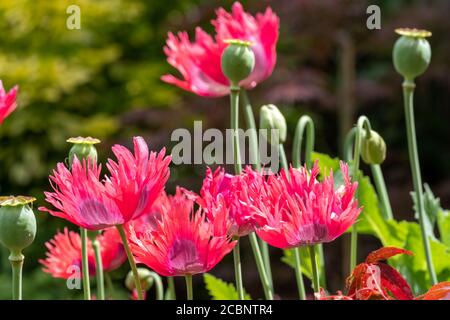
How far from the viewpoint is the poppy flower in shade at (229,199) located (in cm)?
54

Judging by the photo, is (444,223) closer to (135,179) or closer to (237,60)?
(237,60)

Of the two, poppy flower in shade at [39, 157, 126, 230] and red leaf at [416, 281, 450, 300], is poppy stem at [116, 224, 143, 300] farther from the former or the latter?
red leaf at [416, 281, 450, 300]

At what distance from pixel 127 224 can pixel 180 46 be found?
0.27m

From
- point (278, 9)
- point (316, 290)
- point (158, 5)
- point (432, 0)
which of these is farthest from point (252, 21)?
point (158, 5)

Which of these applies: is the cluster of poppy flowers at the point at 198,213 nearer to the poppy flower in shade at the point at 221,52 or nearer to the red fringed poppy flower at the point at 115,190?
the red fringed poppy flower at the point at 115,190

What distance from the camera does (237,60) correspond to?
66 cm

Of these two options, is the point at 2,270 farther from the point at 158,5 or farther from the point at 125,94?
the point at 158,5

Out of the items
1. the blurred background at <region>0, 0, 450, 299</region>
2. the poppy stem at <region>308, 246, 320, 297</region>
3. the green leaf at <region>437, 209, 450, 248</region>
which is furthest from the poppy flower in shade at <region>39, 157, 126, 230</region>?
the blurred background at <region>0, 0, 450, 299</region>

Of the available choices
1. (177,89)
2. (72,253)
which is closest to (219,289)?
(72,253)

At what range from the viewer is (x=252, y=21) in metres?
0.79

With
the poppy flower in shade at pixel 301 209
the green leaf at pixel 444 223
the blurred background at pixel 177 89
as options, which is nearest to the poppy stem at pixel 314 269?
the poppy flower in shade at pixel 301 209

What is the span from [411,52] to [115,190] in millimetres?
299

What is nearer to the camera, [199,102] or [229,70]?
[229,70]

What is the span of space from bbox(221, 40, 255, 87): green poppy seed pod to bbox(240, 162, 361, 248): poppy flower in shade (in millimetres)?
158
